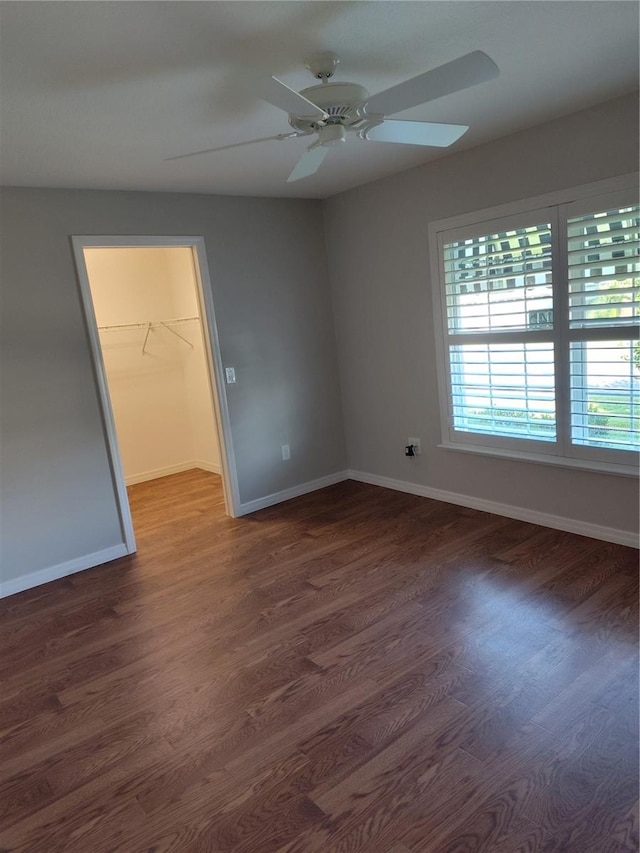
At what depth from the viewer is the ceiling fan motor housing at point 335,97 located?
77.9 inches

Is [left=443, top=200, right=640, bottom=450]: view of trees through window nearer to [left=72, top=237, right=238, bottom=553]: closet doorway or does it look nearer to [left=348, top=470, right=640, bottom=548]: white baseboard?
[left=348, top=470, right=640, bottom=548]: white baseboard

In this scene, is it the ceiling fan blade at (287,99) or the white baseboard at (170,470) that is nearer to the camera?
the ceiling fan blade at (287,99)

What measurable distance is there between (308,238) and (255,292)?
27.5 inches

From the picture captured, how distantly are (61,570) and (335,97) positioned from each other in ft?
10.5

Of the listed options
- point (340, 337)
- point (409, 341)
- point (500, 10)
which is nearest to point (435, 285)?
point (409, 341)

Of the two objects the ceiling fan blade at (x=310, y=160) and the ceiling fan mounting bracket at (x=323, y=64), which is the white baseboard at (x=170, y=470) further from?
the ceiling fan mounting bracket at (x=323, y=64)

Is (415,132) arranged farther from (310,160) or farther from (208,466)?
(208,466)

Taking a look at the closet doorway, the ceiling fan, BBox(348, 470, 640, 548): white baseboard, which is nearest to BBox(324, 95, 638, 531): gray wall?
BBox(348, 470, 640, 548): white baseboard

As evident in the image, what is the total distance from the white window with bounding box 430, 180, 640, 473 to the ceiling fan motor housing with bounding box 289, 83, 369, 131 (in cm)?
159

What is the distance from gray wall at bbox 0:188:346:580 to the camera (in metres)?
3.35

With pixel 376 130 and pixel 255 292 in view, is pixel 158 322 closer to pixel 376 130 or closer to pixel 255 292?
pixel 255 292

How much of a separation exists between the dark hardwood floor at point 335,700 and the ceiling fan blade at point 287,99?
7.20ft

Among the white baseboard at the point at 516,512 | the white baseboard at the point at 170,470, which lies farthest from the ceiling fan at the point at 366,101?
the white baseboard at the point at 170,470

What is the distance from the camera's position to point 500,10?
6.00 feet
